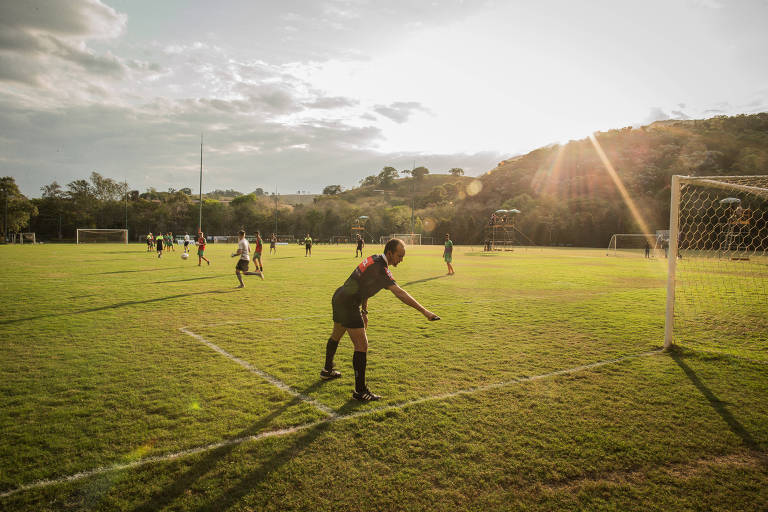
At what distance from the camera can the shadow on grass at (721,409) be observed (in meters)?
4.11

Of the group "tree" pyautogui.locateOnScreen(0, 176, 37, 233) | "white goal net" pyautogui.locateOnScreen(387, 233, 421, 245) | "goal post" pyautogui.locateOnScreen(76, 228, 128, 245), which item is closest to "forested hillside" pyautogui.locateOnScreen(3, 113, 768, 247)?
"tree" pyautogui.locateOnScreen(0, 176, 37, 233)

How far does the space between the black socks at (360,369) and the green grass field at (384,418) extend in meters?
0.22

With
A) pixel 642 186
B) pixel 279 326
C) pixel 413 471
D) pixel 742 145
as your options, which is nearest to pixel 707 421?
pixel 413 471

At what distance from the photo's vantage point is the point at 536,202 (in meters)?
89.9

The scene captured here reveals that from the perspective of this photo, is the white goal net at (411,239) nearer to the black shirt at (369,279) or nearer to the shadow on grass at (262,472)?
the black shirt at (369,279)

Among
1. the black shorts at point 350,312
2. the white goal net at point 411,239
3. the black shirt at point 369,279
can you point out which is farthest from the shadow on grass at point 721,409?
the white goal net at point 411,239

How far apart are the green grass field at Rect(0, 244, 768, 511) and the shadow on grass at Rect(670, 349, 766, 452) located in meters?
0.02

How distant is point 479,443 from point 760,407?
366cm

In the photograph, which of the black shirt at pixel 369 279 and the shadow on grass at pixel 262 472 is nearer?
the shadow on grass at pixel 262 472

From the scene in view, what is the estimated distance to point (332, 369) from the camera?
589 centimetres

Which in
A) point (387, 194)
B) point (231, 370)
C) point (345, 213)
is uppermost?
point (387, 194)

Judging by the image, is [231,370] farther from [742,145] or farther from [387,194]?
[387,194]

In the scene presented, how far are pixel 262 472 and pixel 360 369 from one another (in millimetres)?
1758

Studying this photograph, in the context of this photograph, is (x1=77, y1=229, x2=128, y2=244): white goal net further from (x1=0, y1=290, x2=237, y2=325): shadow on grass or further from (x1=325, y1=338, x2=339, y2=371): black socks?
(x1=325, y1=338, x2=339, y2=371): black socks
